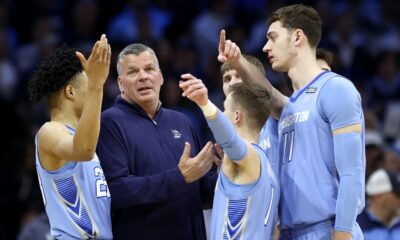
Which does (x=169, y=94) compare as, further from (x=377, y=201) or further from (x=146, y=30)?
(x=377, y=201)

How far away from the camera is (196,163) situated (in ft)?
21.9

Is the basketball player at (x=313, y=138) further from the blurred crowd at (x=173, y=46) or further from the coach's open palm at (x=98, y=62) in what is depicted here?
the blurred crowd at (x=173, y=46)

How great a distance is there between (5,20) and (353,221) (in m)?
8.01

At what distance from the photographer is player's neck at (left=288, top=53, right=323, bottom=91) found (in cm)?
654

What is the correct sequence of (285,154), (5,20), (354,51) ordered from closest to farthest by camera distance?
(285,154)
(5,20)
(354,51)

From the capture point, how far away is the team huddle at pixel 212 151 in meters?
6.11

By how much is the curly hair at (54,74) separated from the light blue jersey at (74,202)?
0.34 meters

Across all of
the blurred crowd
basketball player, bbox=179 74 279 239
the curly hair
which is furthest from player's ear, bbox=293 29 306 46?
the blurred crowd

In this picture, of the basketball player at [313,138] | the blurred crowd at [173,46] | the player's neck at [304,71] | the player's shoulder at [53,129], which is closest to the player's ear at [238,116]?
the basketball player at [313,138]

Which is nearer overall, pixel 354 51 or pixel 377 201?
pixel 377 201

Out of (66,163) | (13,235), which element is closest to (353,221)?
(66,163)

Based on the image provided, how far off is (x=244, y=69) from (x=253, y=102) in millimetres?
516

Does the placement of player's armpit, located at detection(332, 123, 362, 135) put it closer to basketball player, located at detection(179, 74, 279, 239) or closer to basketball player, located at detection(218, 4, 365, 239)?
basketball player, located at detection(218, 4, 365, 239)

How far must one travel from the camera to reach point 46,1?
13.4m
